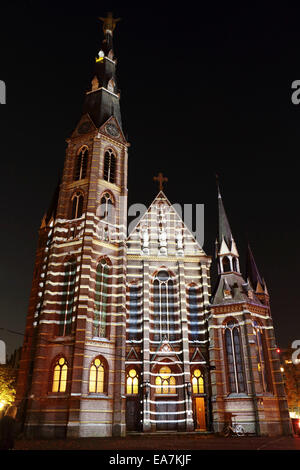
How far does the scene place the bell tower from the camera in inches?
1208

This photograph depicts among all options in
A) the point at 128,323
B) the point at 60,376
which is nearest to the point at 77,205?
the point at 128,323

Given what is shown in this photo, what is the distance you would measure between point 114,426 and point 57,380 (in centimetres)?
625

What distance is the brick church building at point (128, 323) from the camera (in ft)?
104

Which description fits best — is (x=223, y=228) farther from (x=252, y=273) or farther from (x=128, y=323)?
(x=128, y=323)

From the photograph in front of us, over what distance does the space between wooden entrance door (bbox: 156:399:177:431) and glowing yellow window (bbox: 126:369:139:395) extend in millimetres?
2428

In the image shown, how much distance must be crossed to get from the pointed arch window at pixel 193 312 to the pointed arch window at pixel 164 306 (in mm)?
1910

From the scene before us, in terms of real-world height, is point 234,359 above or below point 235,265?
below

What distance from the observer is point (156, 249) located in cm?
4181

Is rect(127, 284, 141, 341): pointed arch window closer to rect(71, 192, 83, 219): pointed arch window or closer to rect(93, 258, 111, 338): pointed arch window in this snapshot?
rect(93, 258, 111, 338): pointed arch window

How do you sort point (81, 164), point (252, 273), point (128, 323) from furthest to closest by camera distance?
point (252, 273), point (81, 164), point (128, 323)

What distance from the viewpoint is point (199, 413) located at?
35188 mm

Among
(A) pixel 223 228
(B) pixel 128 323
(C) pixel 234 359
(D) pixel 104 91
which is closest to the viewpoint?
(C) pixel 234 359

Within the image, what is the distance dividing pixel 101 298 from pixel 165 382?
10.4m
